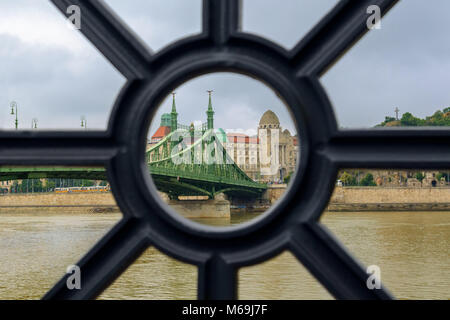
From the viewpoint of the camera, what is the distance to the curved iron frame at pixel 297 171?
1.78ft

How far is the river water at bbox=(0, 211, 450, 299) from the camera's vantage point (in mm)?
8336

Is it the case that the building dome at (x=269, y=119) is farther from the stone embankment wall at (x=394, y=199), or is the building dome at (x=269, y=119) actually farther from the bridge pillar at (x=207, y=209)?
the bridge pillar at (x=207, y=209)

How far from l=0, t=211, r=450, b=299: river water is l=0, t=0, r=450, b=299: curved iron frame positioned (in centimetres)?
496

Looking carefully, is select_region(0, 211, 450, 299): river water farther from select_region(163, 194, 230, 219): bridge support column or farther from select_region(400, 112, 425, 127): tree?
select_region(163, 194, 230, 219): bridge support column

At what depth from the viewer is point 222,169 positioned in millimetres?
27250

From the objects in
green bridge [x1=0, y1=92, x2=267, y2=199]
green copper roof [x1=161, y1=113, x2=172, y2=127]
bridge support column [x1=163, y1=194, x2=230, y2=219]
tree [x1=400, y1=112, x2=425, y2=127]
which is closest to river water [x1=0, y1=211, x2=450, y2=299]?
tree [x1=400, y1=112, x2=425, y2=127]

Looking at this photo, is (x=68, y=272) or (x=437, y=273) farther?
(x=437, y=273)

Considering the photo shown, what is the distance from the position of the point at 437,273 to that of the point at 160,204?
10.2 metres

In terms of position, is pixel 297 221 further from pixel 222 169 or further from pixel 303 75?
pixel 222 169

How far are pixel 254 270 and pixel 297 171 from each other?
10.8m

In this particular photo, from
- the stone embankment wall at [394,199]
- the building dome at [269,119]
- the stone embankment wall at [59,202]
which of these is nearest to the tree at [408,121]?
the building dome at [269,119]

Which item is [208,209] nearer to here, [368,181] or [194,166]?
[194,166]

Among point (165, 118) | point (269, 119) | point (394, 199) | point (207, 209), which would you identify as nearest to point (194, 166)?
point (207, 209)
